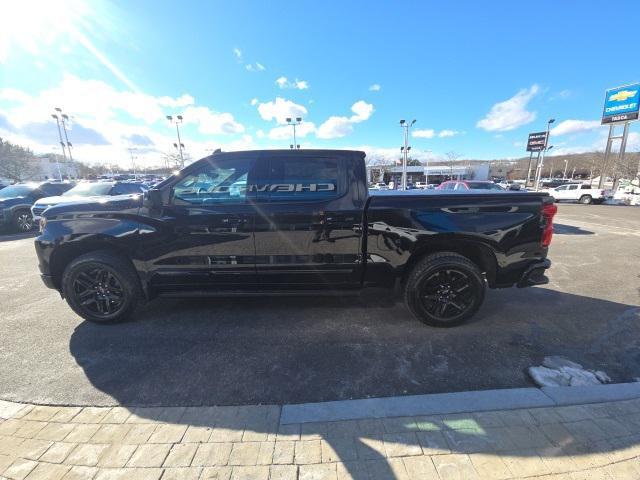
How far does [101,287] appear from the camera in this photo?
3.54m

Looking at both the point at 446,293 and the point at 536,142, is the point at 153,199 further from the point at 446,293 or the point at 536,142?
the point at 536,142

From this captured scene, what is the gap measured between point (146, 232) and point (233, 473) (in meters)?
2.62

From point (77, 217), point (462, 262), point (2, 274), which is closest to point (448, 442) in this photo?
point (462, 262)

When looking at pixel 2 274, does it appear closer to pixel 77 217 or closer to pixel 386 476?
pixel 77 217

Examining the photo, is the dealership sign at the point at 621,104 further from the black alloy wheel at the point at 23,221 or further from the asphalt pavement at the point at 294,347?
the black alloy wheel at the point at 23,221

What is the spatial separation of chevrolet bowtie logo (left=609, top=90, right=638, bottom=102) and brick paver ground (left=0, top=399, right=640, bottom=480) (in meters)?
38.9

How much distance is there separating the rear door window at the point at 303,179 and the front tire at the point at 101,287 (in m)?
1.95

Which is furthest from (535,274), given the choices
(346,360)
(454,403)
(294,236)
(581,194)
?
(581,194)

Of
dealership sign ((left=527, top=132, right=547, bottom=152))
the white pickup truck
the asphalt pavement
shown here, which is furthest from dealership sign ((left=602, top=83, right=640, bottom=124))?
the asphalt pavement

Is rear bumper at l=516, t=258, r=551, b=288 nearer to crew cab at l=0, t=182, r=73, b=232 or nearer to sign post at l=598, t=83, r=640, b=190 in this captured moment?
crew cab at l=0, t=182, r=73, b=232

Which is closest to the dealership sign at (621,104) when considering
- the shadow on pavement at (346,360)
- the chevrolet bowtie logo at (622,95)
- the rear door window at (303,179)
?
the chevrolet bowtie logo at (622,95)

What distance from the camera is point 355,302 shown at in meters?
4.18

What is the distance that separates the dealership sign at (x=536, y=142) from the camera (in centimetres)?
4319

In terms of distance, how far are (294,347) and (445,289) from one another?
1815mm
